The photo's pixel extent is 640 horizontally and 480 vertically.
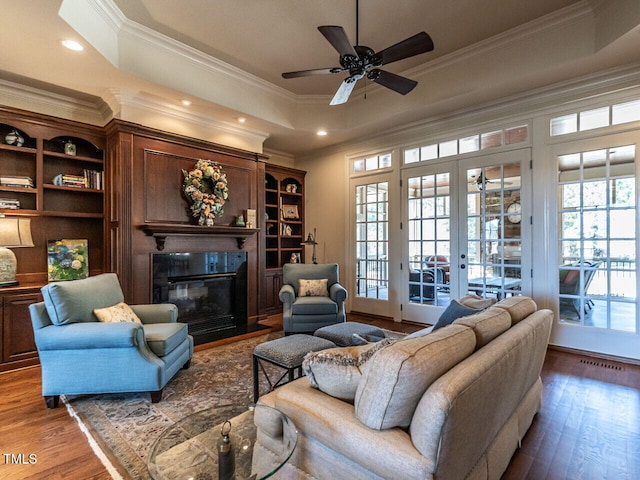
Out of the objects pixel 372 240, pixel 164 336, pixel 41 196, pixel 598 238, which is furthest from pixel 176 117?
pixel 598 238

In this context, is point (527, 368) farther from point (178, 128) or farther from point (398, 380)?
point (178, 128)

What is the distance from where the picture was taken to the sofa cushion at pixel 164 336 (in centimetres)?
271

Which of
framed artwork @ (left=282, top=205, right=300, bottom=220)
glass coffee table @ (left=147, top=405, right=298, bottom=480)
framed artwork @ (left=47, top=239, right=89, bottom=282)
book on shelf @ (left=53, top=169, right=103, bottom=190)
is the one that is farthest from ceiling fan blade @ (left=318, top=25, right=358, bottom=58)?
framed artwork @ (left=282, top=205, right=300, bottom=220)

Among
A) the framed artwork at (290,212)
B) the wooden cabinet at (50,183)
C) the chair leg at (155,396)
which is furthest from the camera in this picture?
the framed artwork at (290,212)

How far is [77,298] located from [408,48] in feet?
11.0

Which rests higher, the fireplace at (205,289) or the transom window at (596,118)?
the transom window at (596,118)

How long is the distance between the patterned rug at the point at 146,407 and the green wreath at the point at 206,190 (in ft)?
6.28

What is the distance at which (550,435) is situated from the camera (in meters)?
2.19

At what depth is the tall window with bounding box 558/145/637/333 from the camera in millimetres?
3445

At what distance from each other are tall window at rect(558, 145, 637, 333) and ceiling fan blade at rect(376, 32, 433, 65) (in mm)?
2395

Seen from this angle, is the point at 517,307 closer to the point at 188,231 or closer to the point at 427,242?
the point at 427,242

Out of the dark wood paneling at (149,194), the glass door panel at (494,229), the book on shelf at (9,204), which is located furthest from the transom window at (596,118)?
the book on shelf at (9,204)

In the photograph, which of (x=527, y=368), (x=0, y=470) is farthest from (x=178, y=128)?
(x=527, y=368)

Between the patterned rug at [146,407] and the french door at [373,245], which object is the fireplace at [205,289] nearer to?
the patterned rug at [146,407]
